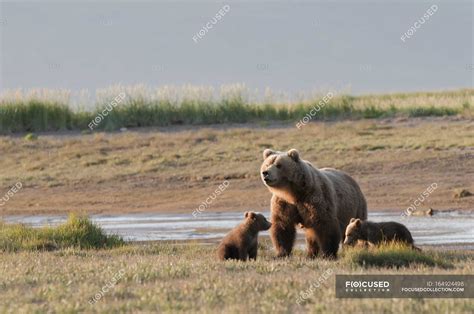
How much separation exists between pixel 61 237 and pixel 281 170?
162 inches

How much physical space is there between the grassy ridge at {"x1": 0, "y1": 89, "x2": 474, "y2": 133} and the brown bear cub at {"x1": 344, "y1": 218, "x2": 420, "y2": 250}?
782 inches

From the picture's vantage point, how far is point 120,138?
31.2 metres

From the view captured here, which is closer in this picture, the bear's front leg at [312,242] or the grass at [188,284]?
the grass at [188,284]

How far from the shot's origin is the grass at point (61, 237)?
15255 millimetres

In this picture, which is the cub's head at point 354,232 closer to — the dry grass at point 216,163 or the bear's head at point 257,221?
the bear's head at point 257,221

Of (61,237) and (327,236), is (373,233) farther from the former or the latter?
(61,237)

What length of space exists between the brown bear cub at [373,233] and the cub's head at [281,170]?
999 mm

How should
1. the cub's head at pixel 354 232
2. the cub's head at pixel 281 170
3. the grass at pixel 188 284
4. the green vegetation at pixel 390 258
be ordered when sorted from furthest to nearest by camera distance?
the cub's head at pixel 354 232
the cub's head at pixel 281 170
the green vegetation at pixel 390 258
the grass at pixel 188 284

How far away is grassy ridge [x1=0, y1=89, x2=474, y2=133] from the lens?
34.0 m

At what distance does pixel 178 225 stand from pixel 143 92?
16228 millimetres

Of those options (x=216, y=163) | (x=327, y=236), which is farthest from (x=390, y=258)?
(x=216, y=163)

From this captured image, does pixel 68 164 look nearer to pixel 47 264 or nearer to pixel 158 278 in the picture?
pixel 47 264

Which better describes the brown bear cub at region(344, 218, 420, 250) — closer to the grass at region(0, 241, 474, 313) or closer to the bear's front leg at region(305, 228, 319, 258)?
the bear's front leg at region(305, 228, 319, 258)

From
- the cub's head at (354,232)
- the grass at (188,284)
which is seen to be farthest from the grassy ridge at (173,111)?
the grass at (188,284)
